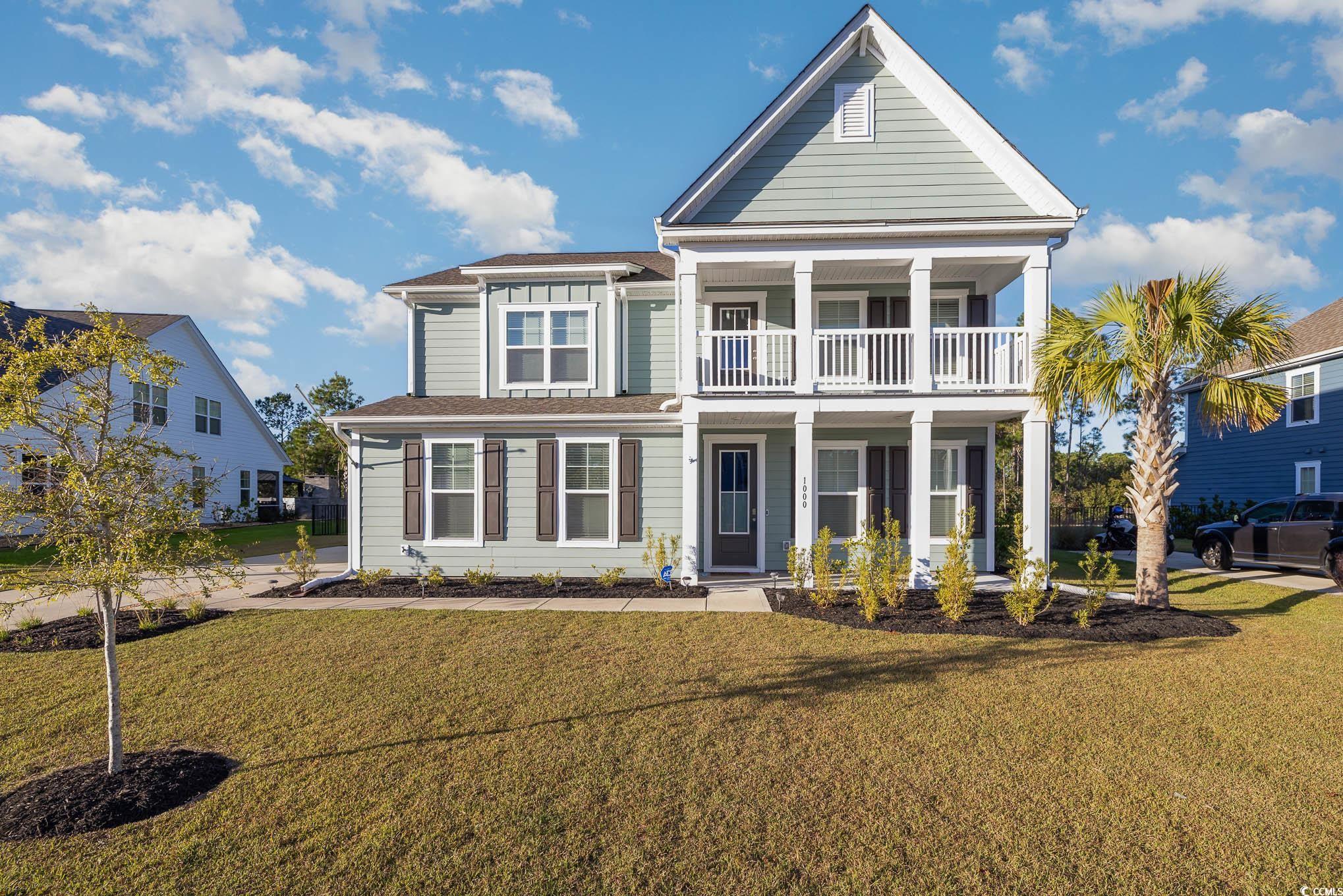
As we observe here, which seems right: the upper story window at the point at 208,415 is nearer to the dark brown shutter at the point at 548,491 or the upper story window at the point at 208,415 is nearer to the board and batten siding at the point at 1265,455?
the dark brown shutter at the point at 548,491

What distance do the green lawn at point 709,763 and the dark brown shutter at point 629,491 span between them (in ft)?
13.3

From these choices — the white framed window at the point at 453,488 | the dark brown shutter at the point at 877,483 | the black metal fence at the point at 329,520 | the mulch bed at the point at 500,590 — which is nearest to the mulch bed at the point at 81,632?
the mulch bed at the point at 500,590

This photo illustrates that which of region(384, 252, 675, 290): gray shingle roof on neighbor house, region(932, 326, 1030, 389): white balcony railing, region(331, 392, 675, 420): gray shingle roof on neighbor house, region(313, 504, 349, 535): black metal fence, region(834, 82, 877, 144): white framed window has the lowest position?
region(313, 504, 349, 535): black metal fence

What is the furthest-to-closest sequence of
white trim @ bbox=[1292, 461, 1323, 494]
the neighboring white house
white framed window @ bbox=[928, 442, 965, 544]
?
the neighboring white house, white trim @ bbox=[1292, 461, 1323, 494], white framed window @ bbox=[928, 442, 965, 544]

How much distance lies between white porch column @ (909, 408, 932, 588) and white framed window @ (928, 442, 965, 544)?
1.78 metres

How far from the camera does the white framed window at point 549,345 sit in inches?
502

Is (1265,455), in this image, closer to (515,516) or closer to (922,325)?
(922,325)

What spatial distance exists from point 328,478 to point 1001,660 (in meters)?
41.5

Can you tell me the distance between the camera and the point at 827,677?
20.8 ft

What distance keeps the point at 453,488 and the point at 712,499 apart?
4861 millimetres

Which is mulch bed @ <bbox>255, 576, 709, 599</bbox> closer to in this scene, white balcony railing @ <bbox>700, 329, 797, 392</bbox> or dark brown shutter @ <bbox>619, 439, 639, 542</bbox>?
dark brown shutter @ <bbox>619, 439, 639, 542</bbox>

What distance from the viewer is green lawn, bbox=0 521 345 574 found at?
14.5m

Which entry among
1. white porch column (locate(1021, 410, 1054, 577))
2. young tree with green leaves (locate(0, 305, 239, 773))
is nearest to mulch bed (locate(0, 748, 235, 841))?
young tree with green leaves (locate(0, 305, 239, 773))

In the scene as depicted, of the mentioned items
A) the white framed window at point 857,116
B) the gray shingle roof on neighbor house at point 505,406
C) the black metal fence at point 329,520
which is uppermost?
the white framed window at point 857,116
